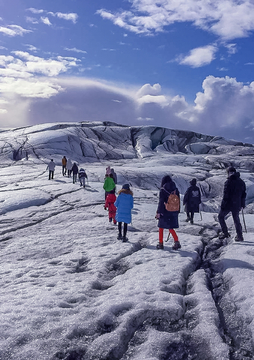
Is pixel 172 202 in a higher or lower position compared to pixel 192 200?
higher

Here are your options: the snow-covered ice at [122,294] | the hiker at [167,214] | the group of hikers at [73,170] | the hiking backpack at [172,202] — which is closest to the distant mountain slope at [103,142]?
the group of hikers at [73,170]

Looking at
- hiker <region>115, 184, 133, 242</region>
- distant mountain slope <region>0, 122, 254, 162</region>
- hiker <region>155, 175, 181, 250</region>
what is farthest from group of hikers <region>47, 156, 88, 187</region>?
distant mountain slope <region>0, 122, 254, 162</region>

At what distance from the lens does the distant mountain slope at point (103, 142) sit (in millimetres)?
48406

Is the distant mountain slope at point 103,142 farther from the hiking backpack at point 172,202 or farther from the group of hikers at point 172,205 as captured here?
the hiking backpack at point 172,202

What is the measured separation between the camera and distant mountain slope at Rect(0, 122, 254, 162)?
48406mm

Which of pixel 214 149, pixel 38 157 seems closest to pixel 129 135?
pixel 214 149

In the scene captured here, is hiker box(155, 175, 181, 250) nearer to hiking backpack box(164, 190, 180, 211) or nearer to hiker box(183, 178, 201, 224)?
hiking backpack box(164, 190, 180, 211)

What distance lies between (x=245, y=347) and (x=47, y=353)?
9.54 ft

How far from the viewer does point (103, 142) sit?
194 feet

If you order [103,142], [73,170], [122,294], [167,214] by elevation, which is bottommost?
[122,294]

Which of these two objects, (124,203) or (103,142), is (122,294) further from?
(103,142)

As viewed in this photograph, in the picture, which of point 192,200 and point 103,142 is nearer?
point 192,200

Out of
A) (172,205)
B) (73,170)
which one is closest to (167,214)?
(172,205)

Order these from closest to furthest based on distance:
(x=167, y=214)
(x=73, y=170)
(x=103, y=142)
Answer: (x=167, y=214), (x=73, y=170), (x=103, y=142)
